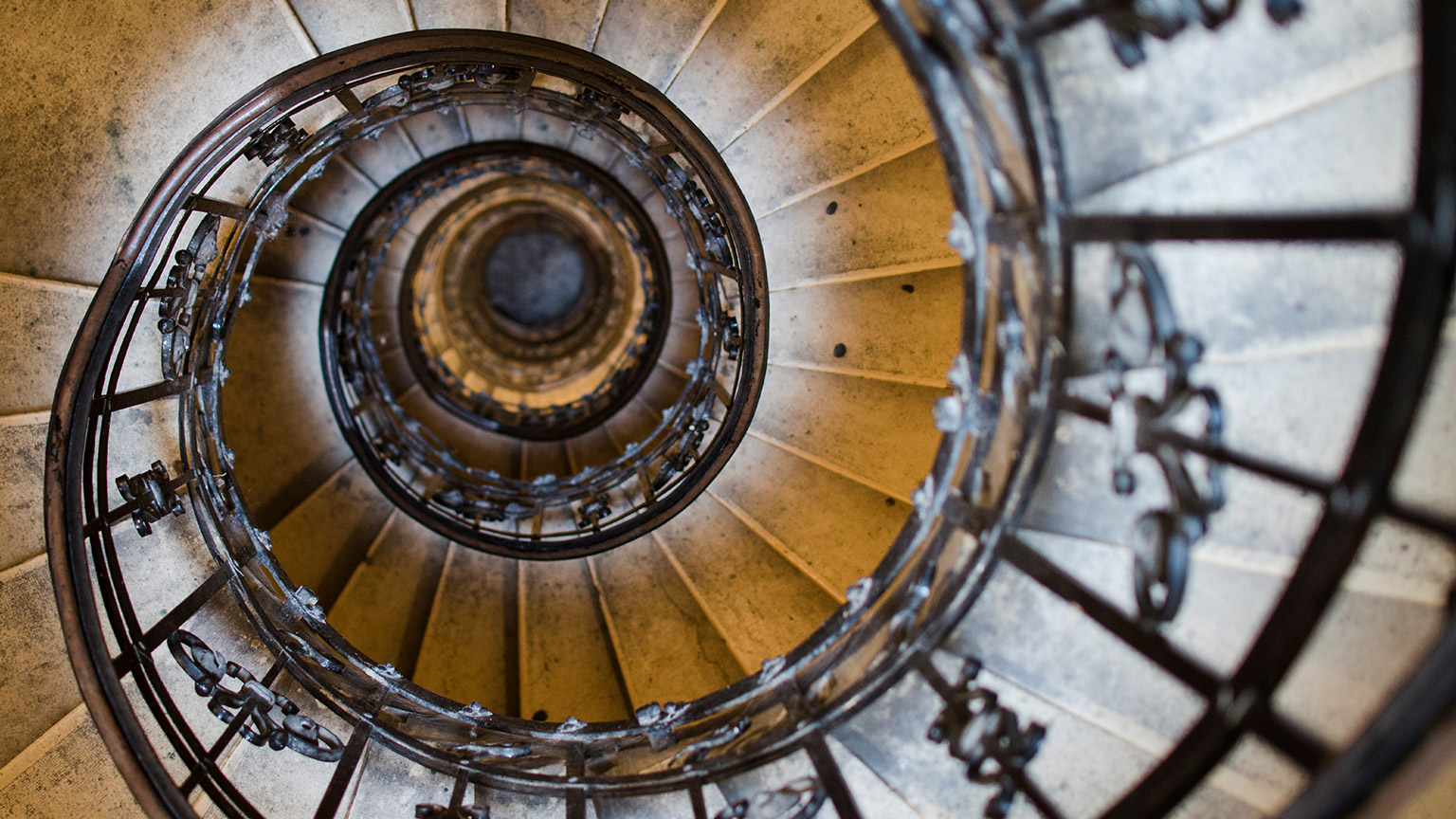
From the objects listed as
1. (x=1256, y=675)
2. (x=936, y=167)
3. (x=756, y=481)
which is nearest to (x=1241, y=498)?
(x=1256, y=675)

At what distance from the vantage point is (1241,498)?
219 centimetres

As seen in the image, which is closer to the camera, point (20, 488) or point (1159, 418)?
point (1159, 418)

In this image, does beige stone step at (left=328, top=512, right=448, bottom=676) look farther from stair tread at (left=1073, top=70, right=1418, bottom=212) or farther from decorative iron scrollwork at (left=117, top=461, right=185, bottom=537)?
stair tread at (left=1073, top=70, right=1418, bottom=212)

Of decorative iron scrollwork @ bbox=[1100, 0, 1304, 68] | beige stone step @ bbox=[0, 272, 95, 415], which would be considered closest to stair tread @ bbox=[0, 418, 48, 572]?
beige stone step @ bbox=[0, 272, 95, 415]

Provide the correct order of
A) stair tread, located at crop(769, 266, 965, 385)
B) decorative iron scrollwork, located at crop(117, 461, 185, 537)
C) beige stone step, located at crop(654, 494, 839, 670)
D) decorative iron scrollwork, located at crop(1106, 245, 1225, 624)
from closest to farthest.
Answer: decorative iron scrollwork, located at crop(1106, 245, 1225, 624)
decorative iron scrollwork, located at crop(117, 461, 185, 537)
stair tread, located at crop(769, 266, 965, 385)
beige stone step, located at crop(654, 494, 839, 670)

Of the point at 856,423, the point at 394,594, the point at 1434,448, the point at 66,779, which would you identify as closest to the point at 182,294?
the point at 66,779

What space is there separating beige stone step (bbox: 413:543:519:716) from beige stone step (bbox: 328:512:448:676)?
0.10 metres

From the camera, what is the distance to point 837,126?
4453 millimetres

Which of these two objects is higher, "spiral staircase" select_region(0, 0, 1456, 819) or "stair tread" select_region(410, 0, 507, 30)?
"stair tread" select_region(410, 0, 507, 30)

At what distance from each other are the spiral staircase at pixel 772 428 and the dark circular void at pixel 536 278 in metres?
2.62

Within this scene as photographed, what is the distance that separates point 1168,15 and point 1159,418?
3.62 ft

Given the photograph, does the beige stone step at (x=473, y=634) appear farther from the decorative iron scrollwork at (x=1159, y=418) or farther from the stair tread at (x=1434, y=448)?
the stair tread at (x=1434, y=448)

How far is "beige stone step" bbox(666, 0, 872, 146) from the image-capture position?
4094 millimetres

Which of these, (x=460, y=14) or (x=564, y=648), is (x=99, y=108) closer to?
(x=460, y=14)
